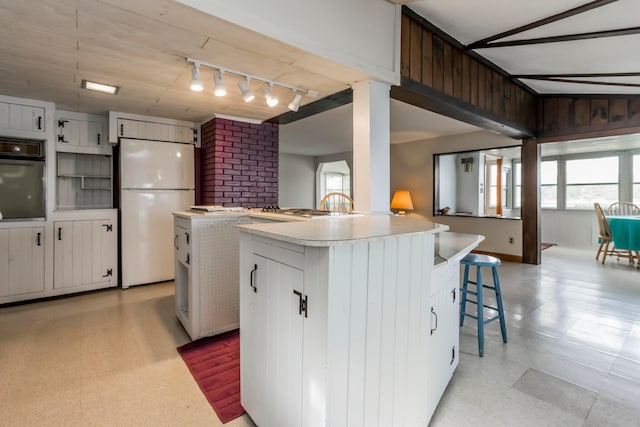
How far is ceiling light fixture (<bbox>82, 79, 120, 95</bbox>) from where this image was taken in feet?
9.26

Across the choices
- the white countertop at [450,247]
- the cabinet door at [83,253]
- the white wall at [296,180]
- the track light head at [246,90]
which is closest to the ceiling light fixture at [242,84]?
the track light head at [246,90]

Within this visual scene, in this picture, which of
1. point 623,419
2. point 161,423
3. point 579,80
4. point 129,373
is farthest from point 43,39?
point 579,80

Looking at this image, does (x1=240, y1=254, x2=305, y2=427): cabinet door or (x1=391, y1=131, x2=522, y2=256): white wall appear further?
(x1=391, y1=131, x2=522, y2=256): white wall

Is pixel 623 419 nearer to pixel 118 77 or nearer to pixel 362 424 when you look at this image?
pixel 362 424

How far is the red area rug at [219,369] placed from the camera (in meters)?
1.73

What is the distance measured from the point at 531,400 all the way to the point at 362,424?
1.23 metres

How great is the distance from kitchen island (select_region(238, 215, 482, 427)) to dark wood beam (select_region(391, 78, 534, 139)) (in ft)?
5.40

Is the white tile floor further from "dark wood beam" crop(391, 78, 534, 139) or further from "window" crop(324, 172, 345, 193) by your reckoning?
"window" crop(324, 172, 345, 193)

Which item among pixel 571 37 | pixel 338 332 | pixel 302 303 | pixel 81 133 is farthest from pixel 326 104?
pixel 81 133

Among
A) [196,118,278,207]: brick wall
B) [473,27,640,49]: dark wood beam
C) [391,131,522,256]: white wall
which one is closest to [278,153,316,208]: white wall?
[391,131,522,256]: white wall

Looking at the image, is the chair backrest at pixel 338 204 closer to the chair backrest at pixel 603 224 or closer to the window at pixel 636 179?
the chair backrest at pixel 603 224

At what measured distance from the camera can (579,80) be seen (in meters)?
3.68

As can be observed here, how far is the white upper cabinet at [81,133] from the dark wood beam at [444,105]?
145 inches

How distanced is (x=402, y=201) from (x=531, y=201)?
7.17 ft
